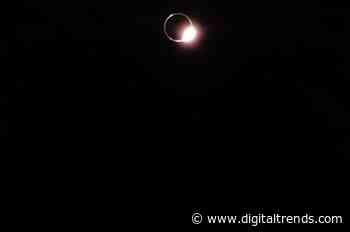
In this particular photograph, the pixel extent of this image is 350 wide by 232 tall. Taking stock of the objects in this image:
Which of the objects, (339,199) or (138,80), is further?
(138,80)

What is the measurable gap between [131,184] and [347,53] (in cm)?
188

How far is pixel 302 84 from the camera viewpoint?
229 cm

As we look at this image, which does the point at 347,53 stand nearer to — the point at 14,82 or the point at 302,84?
the point at 302,84

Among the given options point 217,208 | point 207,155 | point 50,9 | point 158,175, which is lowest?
point 217,208

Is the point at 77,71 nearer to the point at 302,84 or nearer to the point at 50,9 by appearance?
the point at 50,9

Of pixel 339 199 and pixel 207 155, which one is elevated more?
pixel 207 155

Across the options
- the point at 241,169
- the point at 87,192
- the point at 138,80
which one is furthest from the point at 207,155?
the point at 87,192

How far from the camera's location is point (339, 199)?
7.24ft

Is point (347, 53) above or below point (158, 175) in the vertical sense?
above

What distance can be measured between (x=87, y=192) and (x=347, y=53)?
2.19m

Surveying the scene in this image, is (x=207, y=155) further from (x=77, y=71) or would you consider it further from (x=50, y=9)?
(x=50, y=9)

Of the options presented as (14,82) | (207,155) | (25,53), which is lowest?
(207,155)

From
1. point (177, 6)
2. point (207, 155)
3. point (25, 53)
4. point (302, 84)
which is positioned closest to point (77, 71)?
point (25, 53)

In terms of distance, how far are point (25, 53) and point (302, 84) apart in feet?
6.86
